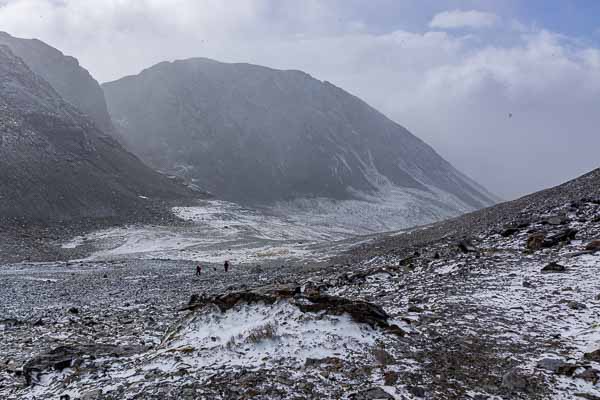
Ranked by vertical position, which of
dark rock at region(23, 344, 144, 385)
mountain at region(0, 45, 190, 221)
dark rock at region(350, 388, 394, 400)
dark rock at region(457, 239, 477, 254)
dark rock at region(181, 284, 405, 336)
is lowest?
dark rock at region(23, 344, 144, 385)

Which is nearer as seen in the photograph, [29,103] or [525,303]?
[525,303]

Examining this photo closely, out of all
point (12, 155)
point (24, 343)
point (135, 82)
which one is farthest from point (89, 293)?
point (135, 82)

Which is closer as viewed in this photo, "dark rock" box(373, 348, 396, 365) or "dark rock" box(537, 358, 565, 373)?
"dark rock" box(537, 358, 565, 373)

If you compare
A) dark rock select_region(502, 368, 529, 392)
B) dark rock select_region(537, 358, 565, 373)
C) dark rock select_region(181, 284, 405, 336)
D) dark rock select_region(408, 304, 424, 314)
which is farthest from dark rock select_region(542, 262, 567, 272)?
dark rock select_region(502, 368, 529, 392)

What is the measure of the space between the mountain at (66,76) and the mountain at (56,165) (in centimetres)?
2935

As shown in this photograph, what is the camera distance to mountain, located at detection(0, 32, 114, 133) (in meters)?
124

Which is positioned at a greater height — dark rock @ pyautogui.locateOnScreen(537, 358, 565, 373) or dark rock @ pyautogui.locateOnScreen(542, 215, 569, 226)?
dark rock @ pyautogui.locateOnScreen(542, 215, 569, 226)

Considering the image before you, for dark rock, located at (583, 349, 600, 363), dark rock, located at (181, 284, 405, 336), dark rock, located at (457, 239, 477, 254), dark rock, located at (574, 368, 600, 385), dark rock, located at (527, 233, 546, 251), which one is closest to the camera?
dark rock, located at (574, 368, 600, 385)

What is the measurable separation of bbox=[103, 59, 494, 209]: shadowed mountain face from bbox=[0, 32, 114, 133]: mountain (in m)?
13.7

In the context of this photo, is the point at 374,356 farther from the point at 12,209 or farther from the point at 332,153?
the point at 332,153

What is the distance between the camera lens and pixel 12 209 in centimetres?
5556

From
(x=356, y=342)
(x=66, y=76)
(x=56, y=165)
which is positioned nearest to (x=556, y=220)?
(x=356, y=342)

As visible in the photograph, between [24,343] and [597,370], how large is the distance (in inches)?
515

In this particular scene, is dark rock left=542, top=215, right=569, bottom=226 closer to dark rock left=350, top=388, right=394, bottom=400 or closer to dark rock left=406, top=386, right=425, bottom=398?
dark rock left=406, top=386, right=425, bottom=398
